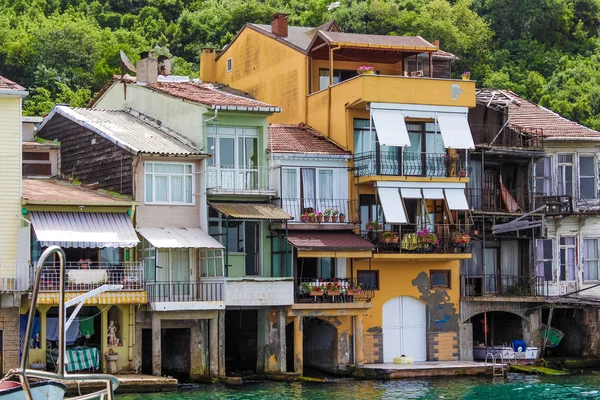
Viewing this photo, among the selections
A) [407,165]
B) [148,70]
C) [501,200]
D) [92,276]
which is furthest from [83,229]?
[501,200]

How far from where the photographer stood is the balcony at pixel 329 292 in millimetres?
50312

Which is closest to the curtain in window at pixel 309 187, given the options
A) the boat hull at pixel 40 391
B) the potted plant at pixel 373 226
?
the potted plant at pixel 373 226

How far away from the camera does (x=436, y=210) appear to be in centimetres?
5541

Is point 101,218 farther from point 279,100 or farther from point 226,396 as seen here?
point 279,100

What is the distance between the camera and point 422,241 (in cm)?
5288

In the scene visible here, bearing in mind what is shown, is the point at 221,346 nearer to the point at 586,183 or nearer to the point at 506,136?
the point at 506,136

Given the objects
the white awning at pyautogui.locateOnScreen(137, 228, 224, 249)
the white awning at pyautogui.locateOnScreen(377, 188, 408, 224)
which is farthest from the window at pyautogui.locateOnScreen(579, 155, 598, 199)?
the white awning at pyautogui.locateOnScreen(137, 228, 224, 249)

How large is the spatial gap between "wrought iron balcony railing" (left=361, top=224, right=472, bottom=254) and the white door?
7.71 ft

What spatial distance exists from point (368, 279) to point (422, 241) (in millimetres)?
2669

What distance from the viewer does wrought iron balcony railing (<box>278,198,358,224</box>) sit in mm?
51750

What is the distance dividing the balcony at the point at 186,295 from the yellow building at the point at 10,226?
468 cm

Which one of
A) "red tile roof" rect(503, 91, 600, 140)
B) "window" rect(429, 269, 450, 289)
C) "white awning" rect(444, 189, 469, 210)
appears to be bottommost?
"window" rect(429, 269, 450, 289)

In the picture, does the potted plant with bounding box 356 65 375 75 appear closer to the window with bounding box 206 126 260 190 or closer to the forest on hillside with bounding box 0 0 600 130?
the window with bounding box 206 126 260 190

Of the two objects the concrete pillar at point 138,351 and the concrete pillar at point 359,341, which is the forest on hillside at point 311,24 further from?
the concrete pillar at point 138,351
